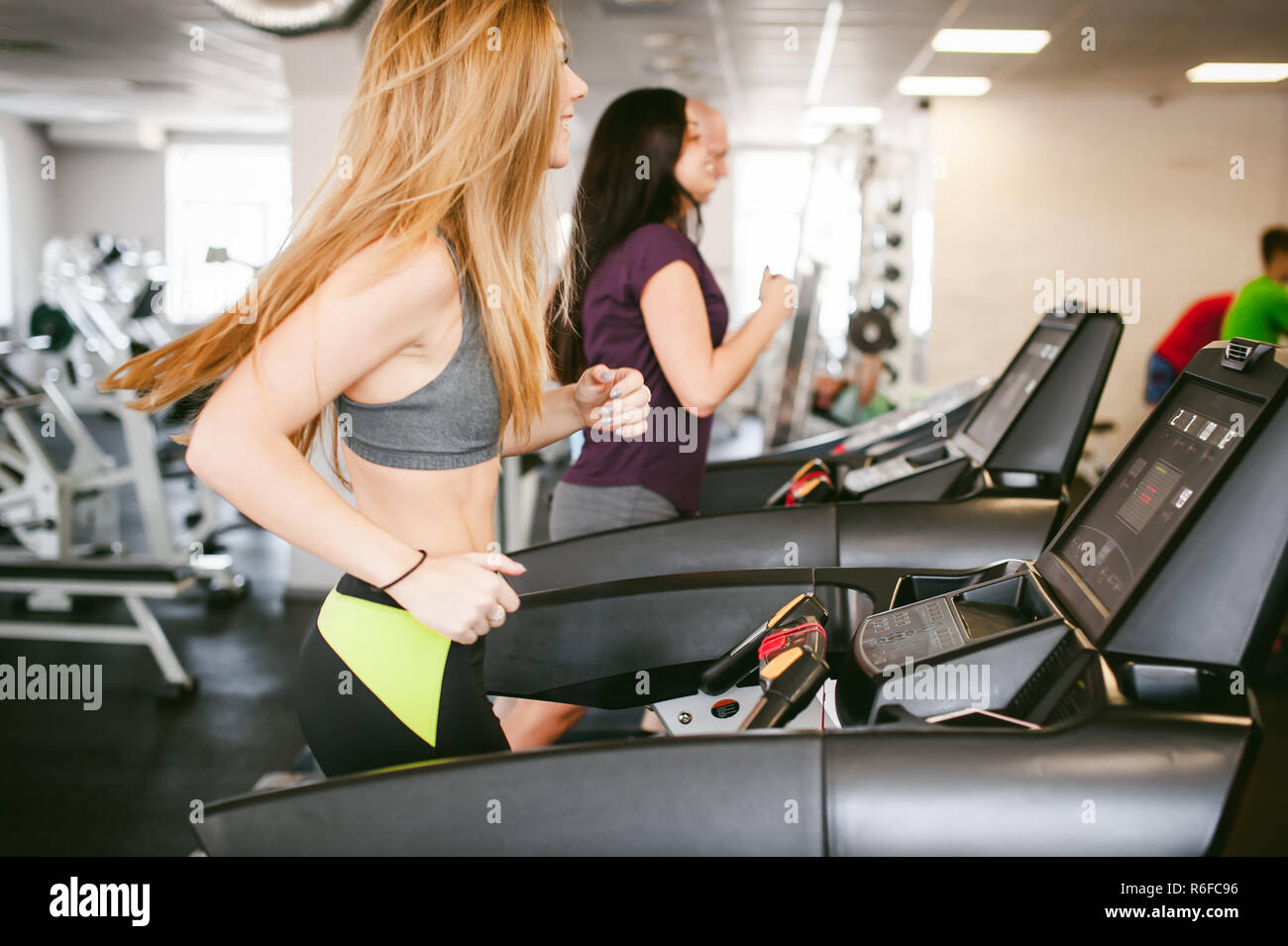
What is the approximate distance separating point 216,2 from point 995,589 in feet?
11.3

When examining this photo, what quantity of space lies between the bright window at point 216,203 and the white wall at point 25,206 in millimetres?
1407

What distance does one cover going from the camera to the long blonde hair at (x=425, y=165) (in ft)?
3.04

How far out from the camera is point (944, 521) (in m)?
1.49

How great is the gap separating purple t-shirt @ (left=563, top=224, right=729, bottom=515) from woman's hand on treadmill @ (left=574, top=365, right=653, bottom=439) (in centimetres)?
46

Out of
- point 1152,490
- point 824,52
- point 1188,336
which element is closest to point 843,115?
point 824,52

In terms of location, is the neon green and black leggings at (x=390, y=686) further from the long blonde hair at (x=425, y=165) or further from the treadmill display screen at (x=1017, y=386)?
the treadmill display screen at (x=1017, y=386)

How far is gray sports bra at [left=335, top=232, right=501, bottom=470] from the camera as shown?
1.00 m

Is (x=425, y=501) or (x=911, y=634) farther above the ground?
(x=425, y=501)

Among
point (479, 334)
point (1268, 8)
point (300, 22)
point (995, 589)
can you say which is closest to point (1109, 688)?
point (995, 589)

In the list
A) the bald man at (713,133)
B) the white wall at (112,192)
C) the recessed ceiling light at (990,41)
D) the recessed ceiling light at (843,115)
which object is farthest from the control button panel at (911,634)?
the white wall at (112,192)

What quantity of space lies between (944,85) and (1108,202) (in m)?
1.55

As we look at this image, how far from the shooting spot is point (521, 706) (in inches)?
58.4

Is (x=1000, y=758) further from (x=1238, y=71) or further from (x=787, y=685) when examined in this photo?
(x=1238, y=71)

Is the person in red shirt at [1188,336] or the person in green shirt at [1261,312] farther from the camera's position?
the person in red shirt at [1188,336]
